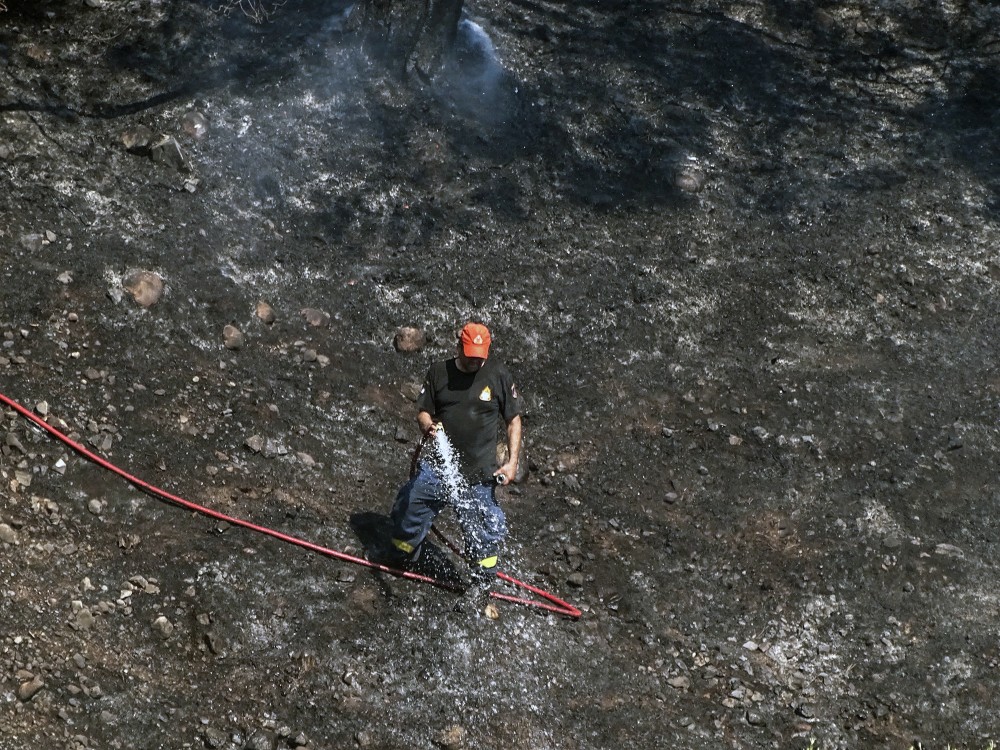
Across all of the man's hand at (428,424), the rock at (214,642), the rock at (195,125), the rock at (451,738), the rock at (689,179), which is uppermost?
the rock at (689,179)

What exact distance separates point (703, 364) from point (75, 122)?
19.4 ft

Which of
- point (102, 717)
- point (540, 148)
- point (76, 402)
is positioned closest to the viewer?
point (102, 717)

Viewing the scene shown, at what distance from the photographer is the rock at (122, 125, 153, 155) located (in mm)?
9188

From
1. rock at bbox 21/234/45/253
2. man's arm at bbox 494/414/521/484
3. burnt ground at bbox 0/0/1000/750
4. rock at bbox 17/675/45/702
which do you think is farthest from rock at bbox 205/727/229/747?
rock at bbox 21/234/45/253

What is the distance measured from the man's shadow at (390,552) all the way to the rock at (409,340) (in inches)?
67.2

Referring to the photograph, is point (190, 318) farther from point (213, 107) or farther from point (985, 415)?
point (985, 415)

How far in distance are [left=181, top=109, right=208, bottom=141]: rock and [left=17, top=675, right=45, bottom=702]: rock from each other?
5386 mm

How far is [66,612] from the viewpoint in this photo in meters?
6.04

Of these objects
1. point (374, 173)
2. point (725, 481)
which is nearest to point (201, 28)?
point (374, 173)

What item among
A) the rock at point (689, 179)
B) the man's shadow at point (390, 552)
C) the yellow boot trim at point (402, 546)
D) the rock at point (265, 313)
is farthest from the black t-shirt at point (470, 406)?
the rock at point (689, 179)

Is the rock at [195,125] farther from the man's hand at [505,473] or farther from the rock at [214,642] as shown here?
the rock at [214,642]

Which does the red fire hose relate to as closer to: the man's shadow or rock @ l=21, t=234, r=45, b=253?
the man's shadow

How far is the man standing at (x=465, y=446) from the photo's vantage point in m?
6.65

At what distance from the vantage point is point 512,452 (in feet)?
22.1
